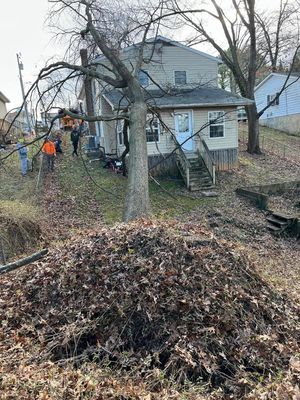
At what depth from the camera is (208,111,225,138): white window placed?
1972 cm

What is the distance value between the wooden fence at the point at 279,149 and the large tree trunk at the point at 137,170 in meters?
14.8

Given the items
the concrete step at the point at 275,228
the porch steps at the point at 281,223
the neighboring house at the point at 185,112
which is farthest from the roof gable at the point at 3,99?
the concrete step at the point at 275,228

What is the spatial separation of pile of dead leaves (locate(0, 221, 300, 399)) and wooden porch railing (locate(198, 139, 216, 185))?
11817mm

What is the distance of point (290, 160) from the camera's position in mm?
22922

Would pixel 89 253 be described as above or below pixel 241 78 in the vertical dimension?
below

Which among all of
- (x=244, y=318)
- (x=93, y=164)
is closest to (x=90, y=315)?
(x=244, y=318)

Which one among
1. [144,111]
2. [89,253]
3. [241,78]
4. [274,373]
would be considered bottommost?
[274,373]

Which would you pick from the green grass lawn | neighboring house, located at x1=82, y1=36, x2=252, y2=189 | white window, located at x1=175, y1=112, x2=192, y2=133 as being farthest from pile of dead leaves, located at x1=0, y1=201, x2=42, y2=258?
white window, located at x1=175, y1=112, x2=192, y2=133

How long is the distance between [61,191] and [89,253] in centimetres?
1018

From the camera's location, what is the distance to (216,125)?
65.2 ft

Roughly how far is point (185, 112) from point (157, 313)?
1615cm

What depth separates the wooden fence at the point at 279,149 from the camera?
2392 centimetres

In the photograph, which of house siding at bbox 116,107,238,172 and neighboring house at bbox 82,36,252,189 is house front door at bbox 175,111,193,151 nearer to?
neighboring house at bbox 82,36,252,189

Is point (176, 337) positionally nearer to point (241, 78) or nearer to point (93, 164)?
point (93, 164)
